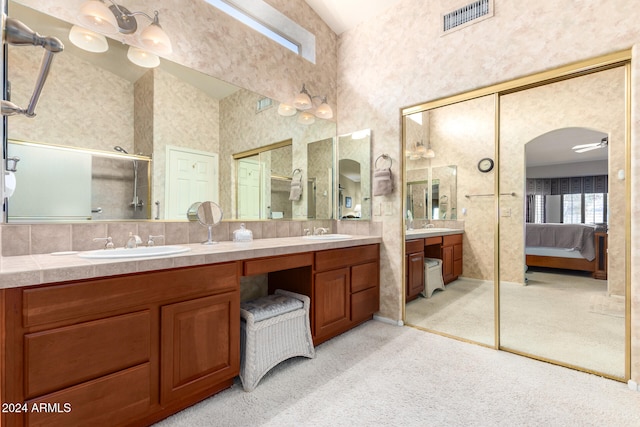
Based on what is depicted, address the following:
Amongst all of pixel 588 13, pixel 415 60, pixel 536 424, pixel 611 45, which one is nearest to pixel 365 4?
pixel 415 60

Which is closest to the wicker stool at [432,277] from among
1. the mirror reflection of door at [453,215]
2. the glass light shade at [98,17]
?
the mirror reflection of door at [453,215]

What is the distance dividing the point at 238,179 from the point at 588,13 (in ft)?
8.87

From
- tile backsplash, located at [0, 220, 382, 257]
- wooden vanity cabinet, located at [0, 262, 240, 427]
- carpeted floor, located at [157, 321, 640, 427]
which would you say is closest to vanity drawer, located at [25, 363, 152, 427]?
wooden vanity cabinet, located at [0, 262, 240, 427]

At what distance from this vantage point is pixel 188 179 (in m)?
2.14

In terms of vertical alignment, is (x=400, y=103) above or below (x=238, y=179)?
above

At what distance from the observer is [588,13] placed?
1.89 meters

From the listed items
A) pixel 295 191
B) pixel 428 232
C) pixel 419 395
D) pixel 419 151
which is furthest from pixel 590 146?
pixel 295 191

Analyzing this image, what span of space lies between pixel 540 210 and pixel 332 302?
1.96m

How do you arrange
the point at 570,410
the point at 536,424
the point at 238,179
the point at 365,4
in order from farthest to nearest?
the point at 365,4, the point at 238,179, the point at 570,410, the point at 536,424

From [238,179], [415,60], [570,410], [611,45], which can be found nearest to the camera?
[570,410]

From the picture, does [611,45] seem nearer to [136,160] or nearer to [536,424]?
[536,424]

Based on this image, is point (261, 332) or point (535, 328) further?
point (535, 328)

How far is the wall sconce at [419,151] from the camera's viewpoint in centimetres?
290

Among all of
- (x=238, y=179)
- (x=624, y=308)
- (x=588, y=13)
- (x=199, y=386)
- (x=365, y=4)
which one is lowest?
(x=199, y=386)
